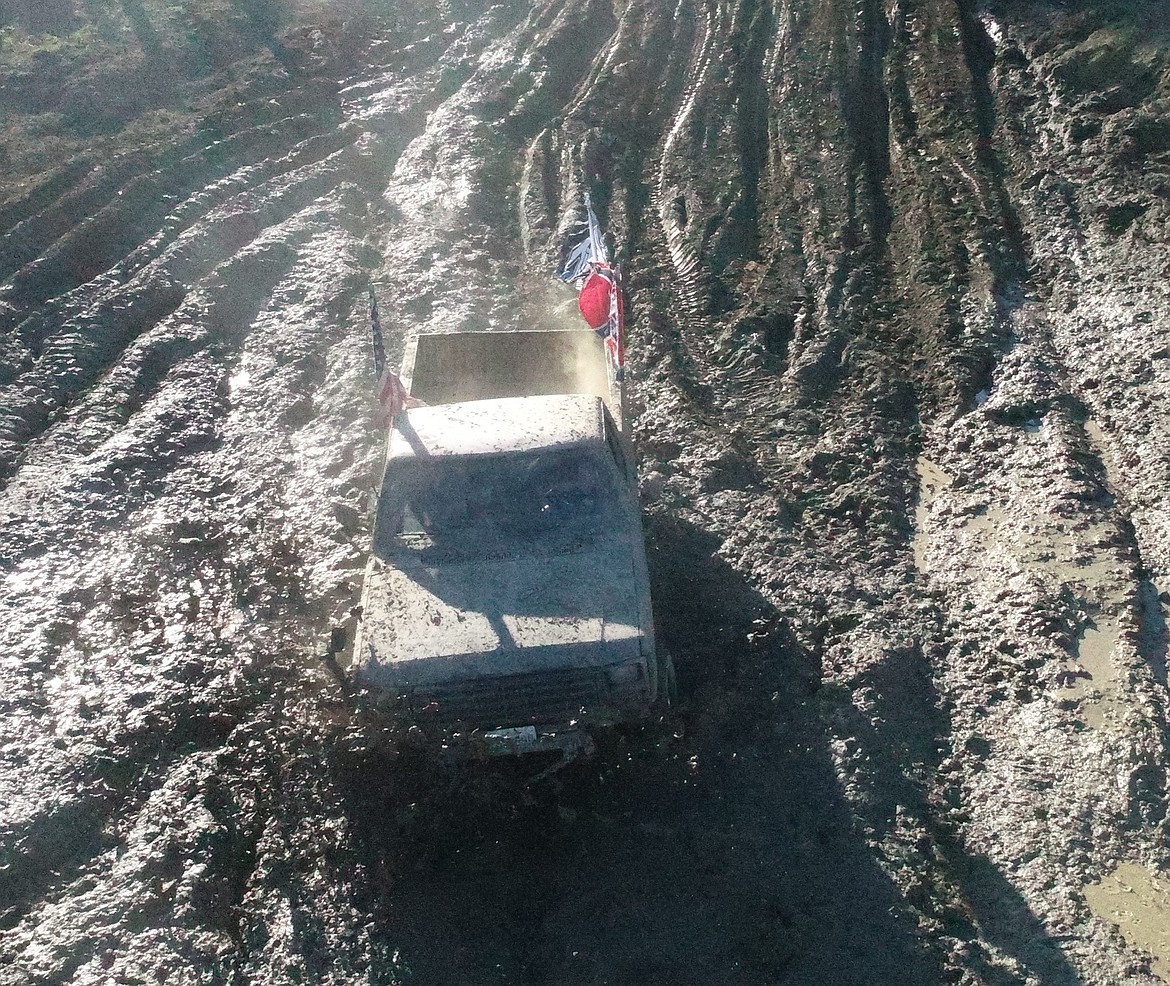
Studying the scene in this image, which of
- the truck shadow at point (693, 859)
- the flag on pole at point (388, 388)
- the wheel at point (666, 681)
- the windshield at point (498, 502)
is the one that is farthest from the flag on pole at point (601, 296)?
the truck shadow at point (693, 859)

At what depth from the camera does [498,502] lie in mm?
7645

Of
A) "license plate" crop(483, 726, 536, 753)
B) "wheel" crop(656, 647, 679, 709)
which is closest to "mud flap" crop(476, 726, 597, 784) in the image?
"license plate" crop(483, 726, 536, 753)

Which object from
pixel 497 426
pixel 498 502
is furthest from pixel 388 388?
pixel 498 502

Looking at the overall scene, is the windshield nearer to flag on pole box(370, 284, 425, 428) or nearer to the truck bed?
flag on pole box(370, 284, 425, 428)

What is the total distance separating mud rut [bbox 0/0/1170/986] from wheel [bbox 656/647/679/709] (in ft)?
0.70

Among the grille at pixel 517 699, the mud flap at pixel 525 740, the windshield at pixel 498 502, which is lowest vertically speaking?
the mud flap at pixel 525 740

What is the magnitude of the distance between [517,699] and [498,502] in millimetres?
1636

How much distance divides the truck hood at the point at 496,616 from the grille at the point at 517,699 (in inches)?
2.8

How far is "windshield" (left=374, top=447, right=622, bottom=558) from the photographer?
7527 mm

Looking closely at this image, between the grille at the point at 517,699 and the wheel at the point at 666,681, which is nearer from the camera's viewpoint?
the grille at the point at 517,699

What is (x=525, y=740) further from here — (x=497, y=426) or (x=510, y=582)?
(x=497, y=426)

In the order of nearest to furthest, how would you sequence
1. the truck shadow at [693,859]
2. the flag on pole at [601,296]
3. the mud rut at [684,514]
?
the truck shadow at [693,859]
the mud rut at [684,514]
the flag on pole at [601,296]

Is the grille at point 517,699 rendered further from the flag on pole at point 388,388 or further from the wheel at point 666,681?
the flag on pole at point 388,388

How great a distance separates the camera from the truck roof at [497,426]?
25.5ft
